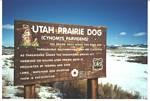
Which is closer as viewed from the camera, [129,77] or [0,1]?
[0,1]

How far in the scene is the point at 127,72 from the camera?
3.86 metres

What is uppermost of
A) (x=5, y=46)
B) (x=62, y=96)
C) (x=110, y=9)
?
(x=110, y=9)

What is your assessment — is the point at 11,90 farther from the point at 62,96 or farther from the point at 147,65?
the point at 147,65

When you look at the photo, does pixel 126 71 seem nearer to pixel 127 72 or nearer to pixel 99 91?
pixel 127 72

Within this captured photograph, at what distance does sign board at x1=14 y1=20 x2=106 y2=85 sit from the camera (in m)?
3.51

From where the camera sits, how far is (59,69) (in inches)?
145

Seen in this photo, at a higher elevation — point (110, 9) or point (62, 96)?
point (110, 9)

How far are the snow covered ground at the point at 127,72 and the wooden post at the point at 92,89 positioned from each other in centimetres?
9

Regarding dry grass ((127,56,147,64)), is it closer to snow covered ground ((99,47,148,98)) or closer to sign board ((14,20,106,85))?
snow covered ground ((99,47,148,98))

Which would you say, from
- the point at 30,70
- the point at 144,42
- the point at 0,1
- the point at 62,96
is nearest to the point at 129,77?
the point at 144,42

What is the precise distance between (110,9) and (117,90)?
98 centimetres

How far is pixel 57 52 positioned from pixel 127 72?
2.95 ft

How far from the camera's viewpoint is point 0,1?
142 inches

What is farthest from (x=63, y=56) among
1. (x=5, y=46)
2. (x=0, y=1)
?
(x=0, y=1)
